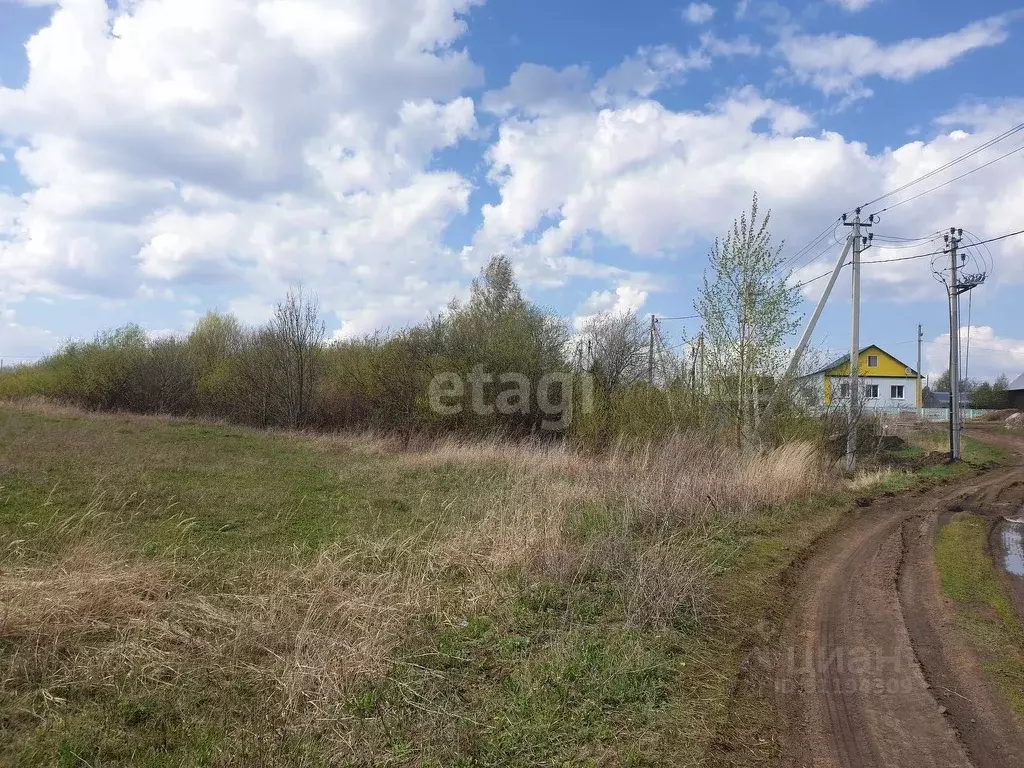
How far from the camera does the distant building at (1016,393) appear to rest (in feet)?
176

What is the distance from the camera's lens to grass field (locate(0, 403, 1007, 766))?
11.4 feet

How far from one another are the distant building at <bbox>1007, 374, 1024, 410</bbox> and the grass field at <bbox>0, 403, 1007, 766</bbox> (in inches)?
2300

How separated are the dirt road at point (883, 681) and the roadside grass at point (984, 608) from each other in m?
0.12

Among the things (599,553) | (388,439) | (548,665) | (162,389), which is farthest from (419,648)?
(162,389)

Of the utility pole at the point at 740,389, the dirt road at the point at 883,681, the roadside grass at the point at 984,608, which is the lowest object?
the dirt road at the point at 883,681

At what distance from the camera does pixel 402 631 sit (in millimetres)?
4758

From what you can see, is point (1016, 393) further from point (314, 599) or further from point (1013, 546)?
point (314, 599)

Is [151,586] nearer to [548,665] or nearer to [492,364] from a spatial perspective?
[548,665]

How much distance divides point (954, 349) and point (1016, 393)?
4482cm

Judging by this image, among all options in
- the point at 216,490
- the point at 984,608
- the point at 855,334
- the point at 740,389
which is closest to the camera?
the point at 984,608

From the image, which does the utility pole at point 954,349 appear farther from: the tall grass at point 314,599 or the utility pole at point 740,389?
the tall grass at point 314,599

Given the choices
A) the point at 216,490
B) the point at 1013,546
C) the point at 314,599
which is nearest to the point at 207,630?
the point at 314,599

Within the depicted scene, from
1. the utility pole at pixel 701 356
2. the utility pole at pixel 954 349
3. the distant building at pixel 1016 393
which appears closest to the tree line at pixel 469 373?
the utility pole at pixel 701 356

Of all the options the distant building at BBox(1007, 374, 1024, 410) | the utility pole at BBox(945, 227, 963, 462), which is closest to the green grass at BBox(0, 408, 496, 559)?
the utility pole at BBox(945, 227, 963, 462)
